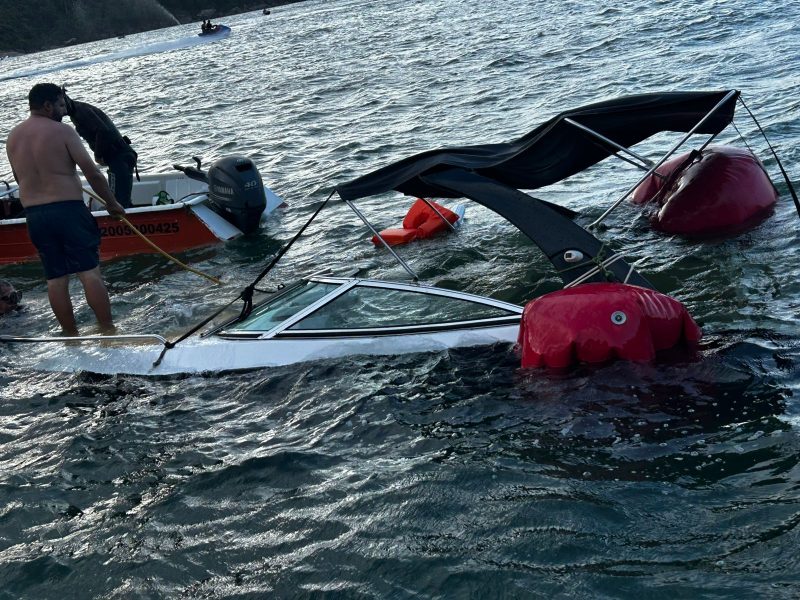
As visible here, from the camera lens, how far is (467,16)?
36844 mm

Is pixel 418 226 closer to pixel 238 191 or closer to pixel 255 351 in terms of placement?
pixel 238 191

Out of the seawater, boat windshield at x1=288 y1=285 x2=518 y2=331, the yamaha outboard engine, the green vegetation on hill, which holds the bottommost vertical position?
the seawater

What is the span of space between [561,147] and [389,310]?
2.10 meters

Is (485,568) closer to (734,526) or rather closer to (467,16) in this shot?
(734,526)

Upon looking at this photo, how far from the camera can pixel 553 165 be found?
313 inches

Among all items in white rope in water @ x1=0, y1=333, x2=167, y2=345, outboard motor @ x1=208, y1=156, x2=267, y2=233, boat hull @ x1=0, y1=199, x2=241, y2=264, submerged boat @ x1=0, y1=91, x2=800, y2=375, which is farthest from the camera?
outboard motor @ x1=208, y1=156, x2=267, y2=233

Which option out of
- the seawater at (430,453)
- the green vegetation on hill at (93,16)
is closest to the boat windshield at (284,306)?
the seawater at (430,453)

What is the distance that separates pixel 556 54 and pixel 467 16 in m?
14.2

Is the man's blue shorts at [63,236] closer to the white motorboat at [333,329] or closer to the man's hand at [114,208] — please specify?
the man's hand at [114,208]

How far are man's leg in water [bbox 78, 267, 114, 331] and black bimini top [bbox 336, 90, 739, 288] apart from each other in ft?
9.24

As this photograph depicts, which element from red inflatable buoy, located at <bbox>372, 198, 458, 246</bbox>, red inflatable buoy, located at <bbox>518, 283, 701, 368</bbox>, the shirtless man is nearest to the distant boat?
red inflatable buoy, located at <bbox>372, 198, 458, 246</bbox>

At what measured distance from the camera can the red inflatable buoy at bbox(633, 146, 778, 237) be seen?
989cm

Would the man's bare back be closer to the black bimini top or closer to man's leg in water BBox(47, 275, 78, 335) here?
man's leg in water BBox(47, 275, 78, 335)

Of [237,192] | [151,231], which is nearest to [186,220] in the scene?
[151,231]
